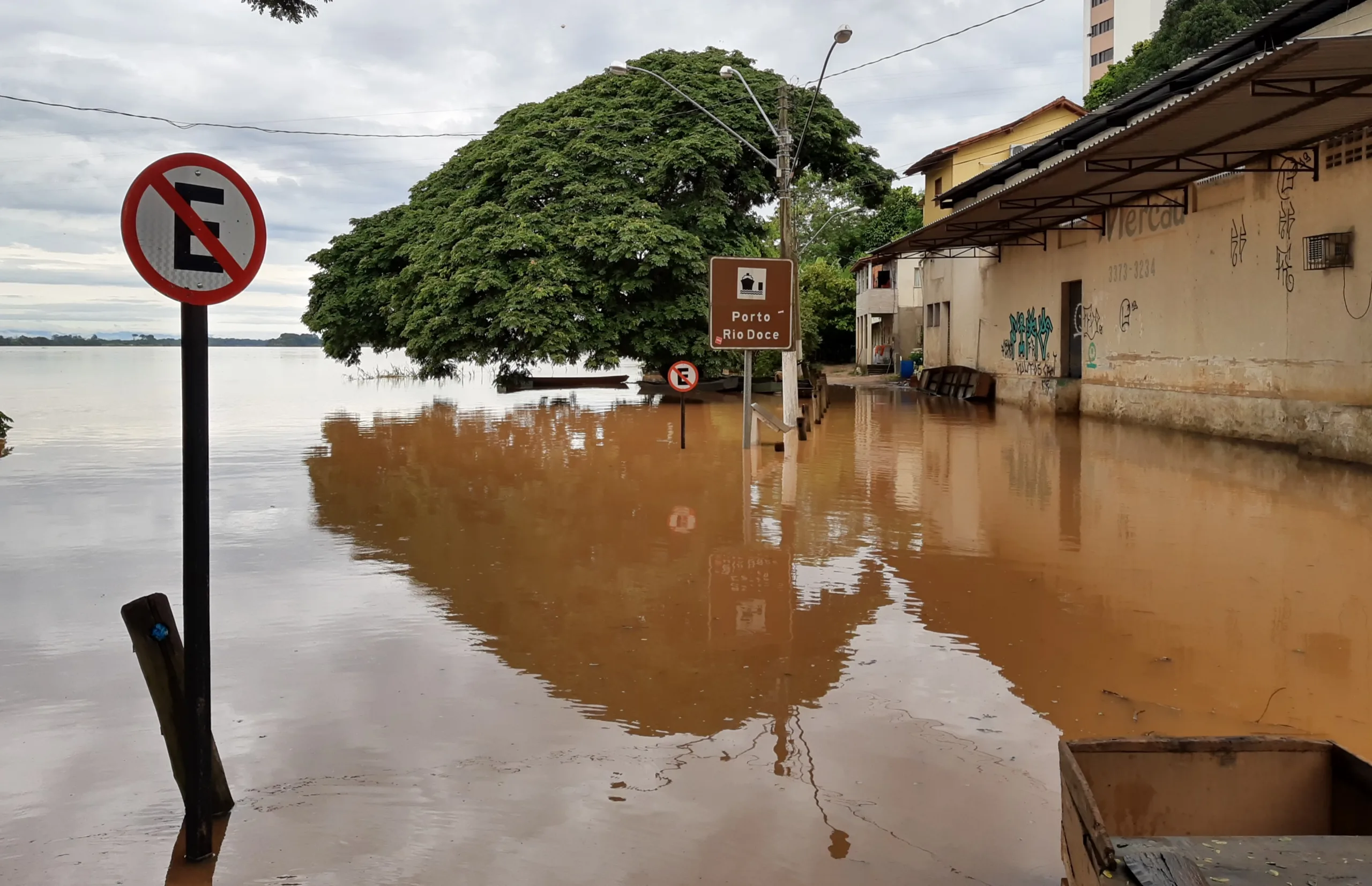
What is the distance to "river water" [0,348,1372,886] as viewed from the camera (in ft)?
12.8

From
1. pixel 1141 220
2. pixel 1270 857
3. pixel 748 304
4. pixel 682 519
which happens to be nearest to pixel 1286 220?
pixel 1141 220

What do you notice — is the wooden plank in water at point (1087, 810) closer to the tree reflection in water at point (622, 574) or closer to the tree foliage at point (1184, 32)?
the tree reflection in water at point (622, 574)

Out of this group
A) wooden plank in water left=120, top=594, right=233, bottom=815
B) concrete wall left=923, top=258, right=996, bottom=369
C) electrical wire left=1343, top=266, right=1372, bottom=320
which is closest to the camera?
wooden plank in water left=120, top=594, right=233, bottom=815

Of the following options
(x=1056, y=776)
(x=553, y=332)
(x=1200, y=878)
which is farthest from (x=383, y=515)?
(x=553, y=332)

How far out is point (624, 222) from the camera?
93.8ft

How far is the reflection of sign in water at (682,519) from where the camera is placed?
33.8 ft

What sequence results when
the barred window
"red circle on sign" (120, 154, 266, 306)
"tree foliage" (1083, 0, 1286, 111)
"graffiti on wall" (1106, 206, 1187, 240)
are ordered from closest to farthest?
"red circle on sign" (120, 154, 266, 306), the barred window, "graffiti on wall" (1106, 206, 1187, 240), "tree foliage" (1083, 0, 1286, 111)

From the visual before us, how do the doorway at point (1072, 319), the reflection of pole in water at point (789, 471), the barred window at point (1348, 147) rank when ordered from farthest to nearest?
the doorway at point (1072, 319)
the barred window at point (1348, 147)
the reflection of pole in water at point (789, 471)

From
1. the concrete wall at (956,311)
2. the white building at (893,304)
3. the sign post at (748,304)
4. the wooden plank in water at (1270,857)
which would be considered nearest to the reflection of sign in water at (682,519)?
the sign post at (748,304)

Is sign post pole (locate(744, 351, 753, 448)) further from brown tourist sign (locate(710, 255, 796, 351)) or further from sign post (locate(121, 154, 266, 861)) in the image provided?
sign post (locate(121, 154, 266, 861))

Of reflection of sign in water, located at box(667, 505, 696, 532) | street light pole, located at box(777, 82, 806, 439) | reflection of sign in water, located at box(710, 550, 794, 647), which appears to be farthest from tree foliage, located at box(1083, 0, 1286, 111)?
reflection of sign in water, located at box(710, 550, 794, 647)

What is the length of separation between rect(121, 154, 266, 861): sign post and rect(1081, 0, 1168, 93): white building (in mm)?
82294

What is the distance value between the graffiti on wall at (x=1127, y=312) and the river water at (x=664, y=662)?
8230mm

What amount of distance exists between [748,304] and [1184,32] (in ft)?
124
